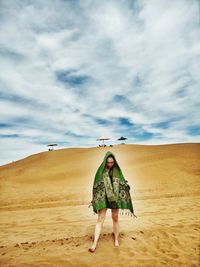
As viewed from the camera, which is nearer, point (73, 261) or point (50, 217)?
point (73, 261)

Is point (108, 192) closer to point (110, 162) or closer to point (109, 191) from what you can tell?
point (109, 191)

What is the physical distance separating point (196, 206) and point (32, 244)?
732cm

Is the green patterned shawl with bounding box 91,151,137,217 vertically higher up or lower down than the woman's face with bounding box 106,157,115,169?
lower down

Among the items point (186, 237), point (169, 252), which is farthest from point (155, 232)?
point (169, 252)

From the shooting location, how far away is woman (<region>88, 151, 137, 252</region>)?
5281 millimetres

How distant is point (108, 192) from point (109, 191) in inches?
1.3

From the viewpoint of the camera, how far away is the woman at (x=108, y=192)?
528cm

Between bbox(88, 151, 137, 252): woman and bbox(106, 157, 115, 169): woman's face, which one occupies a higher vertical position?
bbox(106, 157, 115, 169): woman's face

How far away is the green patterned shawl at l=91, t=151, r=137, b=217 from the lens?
5289 millimetres

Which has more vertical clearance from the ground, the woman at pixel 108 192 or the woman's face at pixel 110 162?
the woman's face at pixel 110 162

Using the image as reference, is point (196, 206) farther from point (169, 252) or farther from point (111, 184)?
point (111, 184)

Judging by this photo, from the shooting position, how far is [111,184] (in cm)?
539

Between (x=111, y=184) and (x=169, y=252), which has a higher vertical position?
(x=111, y=184)

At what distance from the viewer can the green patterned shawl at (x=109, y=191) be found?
208 inches
